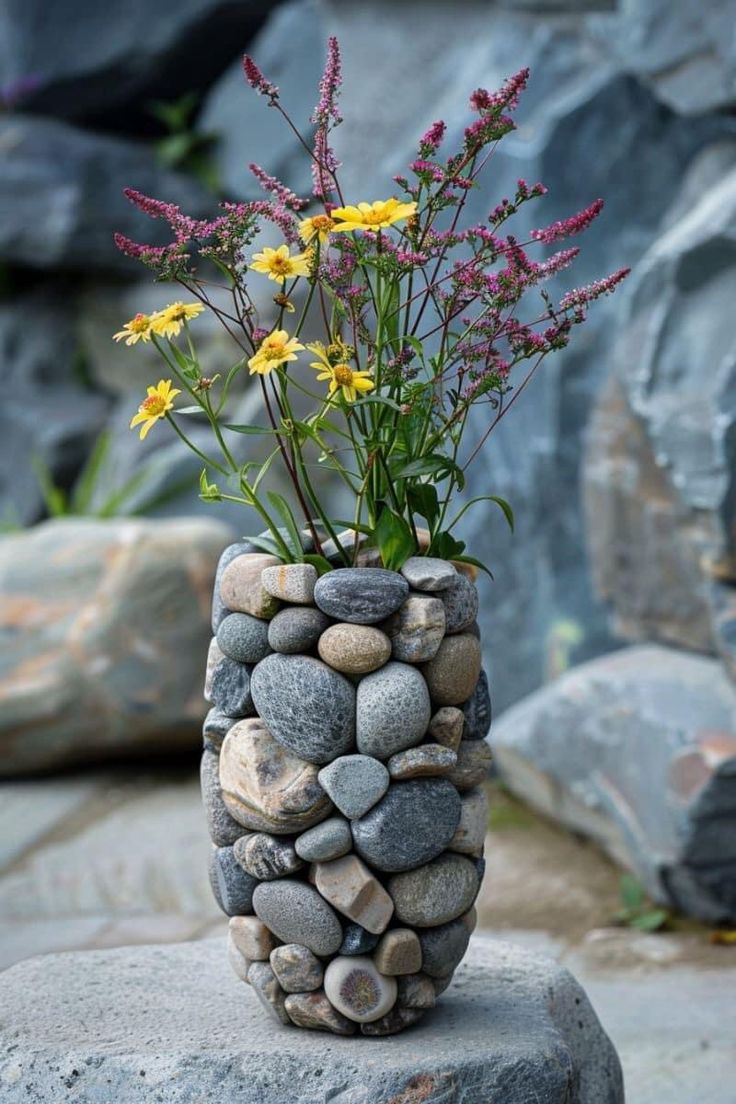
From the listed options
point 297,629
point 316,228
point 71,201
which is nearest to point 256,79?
point 316,228

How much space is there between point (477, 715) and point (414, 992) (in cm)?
35

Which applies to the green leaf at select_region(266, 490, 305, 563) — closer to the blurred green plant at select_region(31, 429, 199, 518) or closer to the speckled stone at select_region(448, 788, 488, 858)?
the speckled stone at select_region(448, 788, 488, 858)

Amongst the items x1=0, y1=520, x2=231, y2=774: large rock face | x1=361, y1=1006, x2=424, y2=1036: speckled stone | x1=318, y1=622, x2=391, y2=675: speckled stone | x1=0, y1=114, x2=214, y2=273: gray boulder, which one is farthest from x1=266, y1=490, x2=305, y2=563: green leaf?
x1=0, y1=114, x2=214, y2=273: gray boulder

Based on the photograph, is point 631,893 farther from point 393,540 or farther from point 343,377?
point 343,377

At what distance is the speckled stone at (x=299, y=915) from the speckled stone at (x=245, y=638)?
0.92ft

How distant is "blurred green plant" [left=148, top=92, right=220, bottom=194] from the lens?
6328 millimetres

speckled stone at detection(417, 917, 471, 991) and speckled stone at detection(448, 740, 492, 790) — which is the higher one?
speckled stone at detection(448, 740, 492, 790)

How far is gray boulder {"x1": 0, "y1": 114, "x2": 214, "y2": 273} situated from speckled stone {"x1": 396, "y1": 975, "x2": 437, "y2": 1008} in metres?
4.82

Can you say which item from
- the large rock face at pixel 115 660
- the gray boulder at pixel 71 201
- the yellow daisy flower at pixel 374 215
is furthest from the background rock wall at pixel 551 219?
the yellow daisy flower at pixel 374 215

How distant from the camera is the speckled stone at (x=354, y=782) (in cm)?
160

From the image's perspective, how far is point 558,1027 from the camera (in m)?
1.76

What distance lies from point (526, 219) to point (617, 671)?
136 cm

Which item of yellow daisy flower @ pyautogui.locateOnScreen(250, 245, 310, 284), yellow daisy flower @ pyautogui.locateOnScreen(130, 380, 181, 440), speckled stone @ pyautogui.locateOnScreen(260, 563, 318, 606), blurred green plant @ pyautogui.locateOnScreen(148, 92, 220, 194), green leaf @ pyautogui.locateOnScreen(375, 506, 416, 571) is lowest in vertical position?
speckled stone @ pyautogui.locateOnScreen(260, 563, 318, 606)

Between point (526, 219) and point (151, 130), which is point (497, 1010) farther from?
point (151, 130)
